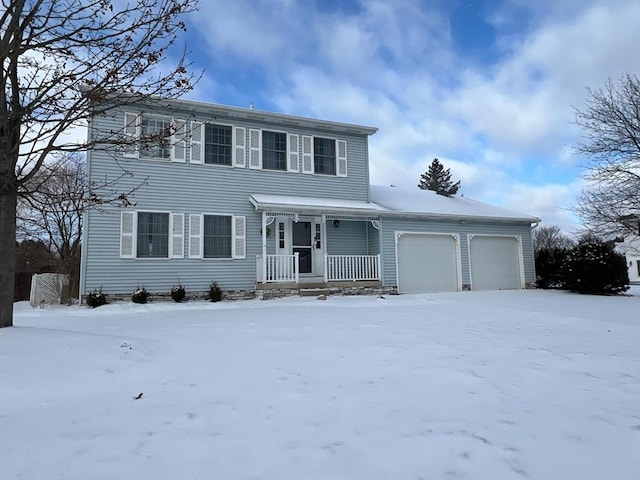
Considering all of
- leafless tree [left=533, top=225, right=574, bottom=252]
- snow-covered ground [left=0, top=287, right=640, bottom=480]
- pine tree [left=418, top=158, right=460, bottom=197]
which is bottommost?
snow-covered ground [left=0, top=287, right=640, bottom=480]

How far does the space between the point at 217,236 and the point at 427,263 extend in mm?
7301

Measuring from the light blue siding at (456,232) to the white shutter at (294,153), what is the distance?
3.48 metres

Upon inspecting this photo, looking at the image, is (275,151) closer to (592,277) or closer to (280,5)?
(280,5)

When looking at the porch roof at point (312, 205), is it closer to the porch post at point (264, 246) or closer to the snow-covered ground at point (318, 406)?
the porch post at point (264, 246)

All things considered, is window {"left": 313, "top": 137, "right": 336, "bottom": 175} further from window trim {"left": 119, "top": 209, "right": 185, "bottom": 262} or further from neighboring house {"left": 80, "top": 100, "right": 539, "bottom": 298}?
window trim {"left": 119, "top": 209, "right": 185, "bottom": 262}

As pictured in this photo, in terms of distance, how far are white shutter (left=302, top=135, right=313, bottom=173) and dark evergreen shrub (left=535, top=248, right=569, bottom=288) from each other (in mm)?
9843

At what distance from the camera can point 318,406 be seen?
109 inches

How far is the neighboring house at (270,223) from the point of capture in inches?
426

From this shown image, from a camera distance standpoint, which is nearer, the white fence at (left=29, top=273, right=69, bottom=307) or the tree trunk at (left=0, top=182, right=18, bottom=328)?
the tree trunk at (left=0, top=182, right=18, bottom=328)

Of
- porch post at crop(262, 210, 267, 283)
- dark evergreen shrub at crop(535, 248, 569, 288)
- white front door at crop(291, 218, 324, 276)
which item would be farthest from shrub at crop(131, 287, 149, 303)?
dark evergreen shrub at crop(535, 248, 569, 288)

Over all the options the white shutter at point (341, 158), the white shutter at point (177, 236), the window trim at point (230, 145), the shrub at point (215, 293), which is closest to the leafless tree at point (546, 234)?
the white shutter at point (341, 158)

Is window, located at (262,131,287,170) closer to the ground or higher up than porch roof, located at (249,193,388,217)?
higher up

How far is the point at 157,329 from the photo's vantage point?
595 cm

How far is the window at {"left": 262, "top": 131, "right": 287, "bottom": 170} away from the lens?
41.4ft
